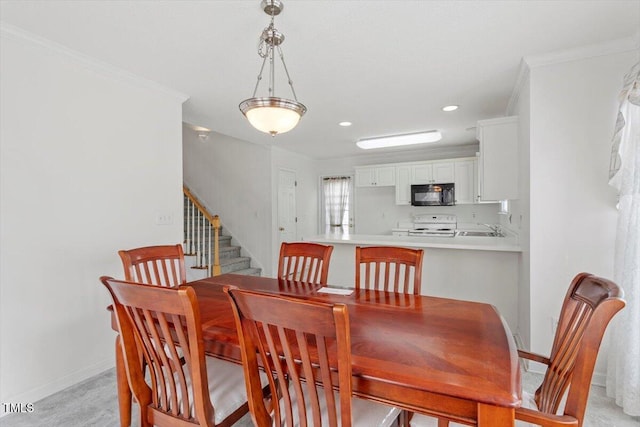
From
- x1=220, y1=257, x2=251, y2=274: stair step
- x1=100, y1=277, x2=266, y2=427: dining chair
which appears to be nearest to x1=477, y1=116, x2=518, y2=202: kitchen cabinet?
x1=100, y1=277, x2=266, y2=427: dining chair

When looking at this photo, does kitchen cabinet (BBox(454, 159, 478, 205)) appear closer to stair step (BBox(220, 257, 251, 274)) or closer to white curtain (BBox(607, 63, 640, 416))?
white curtain (BBox(607, 63, 640, 416))

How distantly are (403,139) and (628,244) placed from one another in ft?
9.97

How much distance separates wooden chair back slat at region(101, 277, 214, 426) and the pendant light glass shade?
3.57ft

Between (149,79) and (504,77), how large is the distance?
3018 mm

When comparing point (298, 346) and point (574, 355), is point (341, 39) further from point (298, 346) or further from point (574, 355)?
point (574, 355)

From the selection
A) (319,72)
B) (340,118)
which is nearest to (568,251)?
(319,72)

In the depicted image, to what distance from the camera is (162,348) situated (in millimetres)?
1167

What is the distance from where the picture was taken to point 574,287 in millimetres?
1288

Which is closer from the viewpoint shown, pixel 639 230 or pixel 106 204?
pixel 639 230

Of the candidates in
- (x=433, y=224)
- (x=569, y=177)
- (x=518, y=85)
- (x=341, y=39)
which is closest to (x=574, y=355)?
(x=569, y=177)

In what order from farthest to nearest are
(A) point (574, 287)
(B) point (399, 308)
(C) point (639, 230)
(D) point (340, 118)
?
(D) point (340, 118)
(C) point (639, 230)
(B) point (399, 308)
(A) point (574, 287)

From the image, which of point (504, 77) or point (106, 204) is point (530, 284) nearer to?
point (504, 77)

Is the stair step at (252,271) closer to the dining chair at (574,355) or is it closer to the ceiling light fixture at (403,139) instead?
the ceiling light fixture at (403,139)

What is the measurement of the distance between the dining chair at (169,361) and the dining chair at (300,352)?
12 centimetres
